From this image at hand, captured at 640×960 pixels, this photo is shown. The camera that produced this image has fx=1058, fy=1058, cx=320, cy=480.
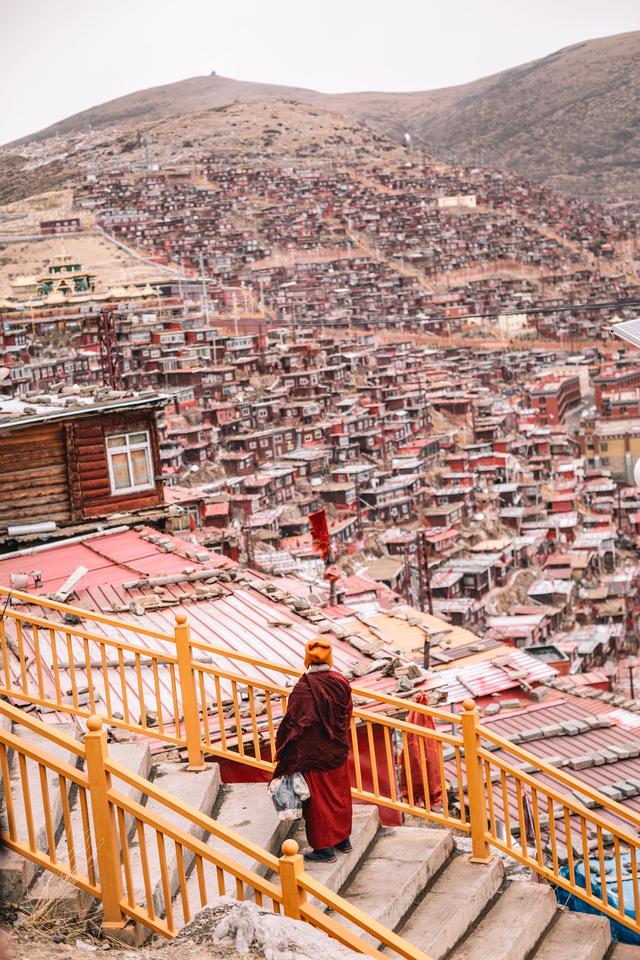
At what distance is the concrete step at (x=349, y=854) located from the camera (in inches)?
153

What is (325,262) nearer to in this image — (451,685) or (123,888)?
(451,685)

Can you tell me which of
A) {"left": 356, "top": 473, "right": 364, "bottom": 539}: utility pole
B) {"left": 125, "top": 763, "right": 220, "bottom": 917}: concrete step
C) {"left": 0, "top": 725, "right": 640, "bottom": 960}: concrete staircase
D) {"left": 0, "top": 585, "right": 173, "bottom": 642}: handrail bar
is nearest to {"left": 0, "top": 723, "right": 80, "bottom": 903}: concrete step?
{"left": 0, "top": 725, "right": 640, "bottom": 960}: concrete staircase

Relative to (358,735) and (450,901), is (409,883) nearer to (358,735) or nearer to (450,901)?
(450,901)

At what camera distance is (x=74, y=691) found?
190 inches

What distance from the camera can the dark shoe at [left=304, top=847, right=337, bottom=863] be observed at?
4.00 m

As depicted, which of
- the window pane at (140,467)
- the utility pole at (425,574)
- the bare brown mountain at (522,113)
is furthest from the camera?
the bare brown mountain at (522,113)

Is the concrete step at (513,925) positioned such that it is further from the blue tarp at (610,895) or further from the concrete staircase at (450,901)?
the blue tarp at (610,895)

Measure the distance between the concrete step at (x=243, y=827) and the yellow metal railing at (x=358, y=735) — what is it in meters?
0.15

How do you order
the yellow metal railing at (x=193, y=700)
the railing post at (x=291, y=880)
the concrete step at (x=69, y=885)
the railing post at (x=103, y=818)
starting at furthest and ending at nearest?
1. the yellow metal railing at (x=193, y=700)
2. the concrete step at (x=69, y=885)
3. the railing post at (x=103, y=818)
4. the railing post at (x=291, y=880)

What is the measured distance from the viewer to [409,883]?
157 inches

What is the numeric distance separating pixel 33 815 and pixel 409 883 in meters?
1.44

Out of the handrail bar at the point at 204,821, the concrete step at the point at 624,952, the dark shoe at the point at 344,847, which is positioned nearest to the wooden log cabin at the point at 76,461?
the dark shoe at the point at 344,847

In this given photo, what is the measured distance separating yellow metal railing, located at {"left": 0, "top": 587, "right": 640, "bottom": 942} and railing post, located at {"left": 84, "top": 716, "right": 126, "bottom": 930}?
1.17 metres

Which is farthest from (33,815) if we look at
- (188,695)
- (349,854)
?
(349,854)
